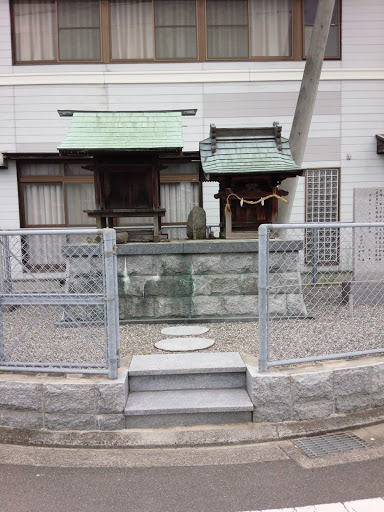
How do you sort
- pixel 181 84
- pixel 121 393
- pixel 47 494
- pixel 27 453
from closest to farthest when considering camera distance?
pixel 47 494
pixel 27 453
pixel 121 393
pixel 181 84

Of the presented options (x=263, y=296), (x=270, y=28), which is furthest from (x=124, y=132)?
(x=270, y=28)

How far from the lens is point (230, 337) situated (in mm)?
5238

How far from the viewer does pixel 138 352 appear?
4738 millimetres

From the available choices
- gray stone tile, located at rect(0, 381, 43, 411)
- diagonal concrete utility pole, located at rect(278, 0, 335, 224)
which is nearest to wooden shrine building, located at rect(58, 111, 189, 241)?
diagonal concrete utility pole, located at rect(278, 0, 335, 224)

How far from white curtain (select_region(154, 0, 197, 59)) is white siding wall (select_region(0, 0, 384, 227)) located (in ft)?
1.26

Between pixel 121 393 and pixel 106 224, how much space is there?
11.0ft

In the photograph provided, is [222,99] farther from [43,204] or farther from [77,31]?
[43,204]

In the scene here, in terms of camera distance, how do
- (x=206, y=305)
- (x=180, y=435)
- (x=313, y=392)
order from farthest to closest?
1. (x=206, y=305)
2. (x=313, y=392)
3. (x=180, y=435)

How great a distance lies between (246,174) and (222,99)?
4429 mm

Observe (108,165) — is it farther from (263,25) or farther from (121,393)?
(263,25)

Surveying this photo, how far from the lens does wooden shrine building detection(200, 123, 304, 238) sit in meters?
6.07

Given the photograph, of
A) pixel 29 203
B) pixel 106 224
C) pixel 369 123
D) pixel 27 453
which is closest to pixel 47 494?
pixel 27 453

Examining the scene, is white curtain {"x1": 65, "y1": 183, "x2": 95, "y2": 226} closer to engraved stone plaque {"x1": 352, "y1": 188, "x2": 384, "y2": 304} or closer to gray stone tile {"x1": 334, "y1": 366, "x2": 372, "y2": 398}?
engraved stone plaque {"x1": 352, "y1": 188, "x2": 384, "y2": 304}

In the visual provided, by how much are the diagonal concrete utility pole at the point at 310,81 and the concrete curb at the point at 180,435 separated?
506cm
